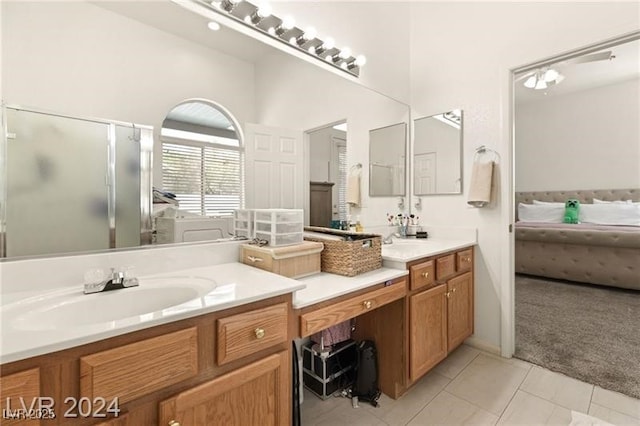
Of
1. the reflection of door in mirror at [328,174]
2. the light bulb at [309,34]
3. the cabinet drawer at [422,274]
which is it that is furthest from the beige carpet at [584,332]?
the light bulb at [309,34]

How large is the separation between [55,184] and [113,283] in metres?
0.42

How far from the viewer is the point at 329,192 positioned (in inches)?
79.8

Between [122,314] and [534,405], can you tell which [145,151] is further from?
[534,405]

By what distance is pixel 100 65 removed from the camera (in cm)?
111

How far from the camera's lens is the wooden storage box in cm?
134

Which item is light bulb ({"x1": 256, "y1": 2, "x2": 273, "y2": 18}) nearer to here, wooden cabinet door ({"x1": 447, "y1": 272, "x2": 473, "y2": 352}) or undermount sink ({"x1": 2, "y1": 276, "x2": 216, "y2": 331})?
undermount sink ({"x1": 2, "y1": 276, "x2": 216, "y2": 331})

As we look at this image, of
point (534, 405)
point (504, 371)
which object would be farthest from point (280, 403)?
point (504, 371)

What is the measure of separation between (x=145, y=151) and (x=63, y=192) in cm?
32

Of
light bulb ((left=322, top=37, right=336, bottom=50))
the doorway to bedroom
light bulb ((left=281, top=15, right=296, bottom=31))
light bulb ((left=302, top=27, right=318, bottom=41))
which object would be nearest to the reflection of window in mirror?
light bulb ((left=281, top=15, right=296, bottom=31))

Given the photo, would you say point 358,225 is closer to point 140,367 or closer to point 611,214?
point 140,367

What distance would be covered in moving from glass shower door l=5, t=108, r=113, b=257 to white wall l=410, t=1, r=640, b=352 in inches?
92.2

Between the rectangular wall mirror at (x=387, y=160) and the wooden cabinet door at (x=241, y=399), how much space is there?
1631 mm

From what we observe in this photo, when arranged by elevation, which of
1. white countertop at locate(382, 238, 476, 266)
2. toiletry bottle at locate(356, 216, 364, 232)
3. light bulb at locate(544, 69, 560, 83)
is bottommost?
white countertop at locate(382, 238, 476, 266)

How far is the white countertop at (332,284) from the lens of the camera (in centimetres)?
117
